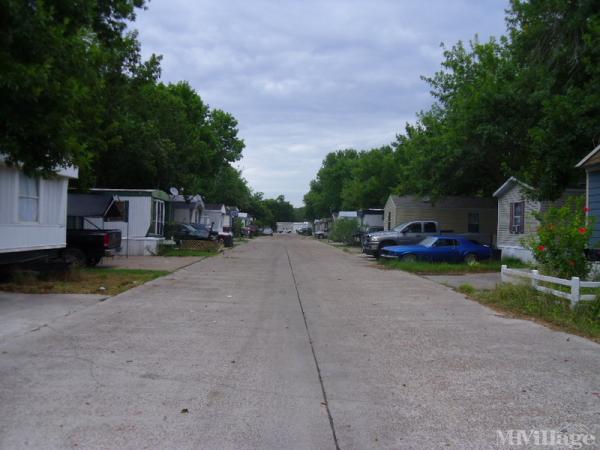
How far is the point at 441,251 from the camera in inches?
895

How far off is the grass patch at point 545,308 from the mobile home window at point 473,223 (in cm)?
2100

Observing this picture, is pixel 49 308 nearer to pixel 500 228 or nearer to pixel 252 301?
pixel 252 301

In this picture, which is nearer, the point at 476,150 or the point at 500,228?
the point at 476,150

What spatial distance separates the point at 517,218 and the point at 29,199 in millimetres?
18524

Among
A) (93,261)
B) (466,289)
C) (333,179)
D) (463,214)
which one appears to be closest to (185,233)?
(93,261)

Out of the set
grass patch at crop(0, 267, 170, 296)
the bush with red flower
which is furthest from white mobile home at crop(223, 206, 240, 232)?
the bush with red flower

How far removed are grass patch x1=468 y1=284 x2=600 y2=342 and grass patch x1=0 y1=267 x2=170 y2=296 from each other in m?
8.42

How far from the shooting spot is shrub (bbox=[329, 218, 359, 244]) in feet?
148

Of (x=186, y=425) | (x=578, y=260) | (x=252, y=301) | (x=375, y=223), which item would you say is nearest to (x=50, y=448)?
(x=186, y=425)

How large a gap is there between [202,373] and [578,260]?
8.16 meters

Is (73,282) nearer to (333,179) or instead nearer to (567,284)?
(567,284)

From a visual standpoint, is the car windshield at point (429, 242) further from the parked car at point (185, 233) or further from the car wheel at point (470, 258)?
the parked car at point (185, 233)

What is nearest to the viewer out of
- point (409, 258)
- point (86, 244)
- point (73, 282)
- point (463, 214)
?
point (73, 282)

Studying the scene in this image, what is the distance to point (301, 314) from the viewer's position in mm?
10625
